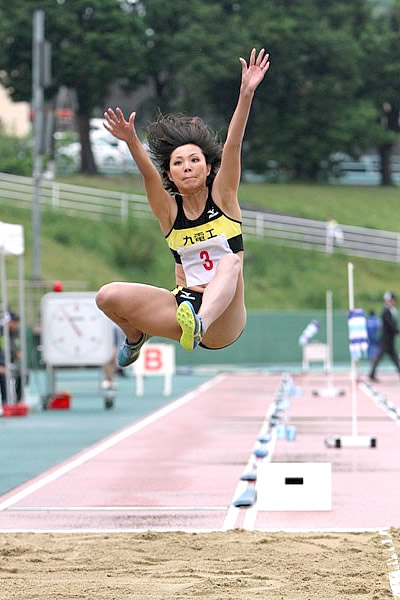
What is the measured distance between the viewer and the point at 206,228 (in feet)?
29.2

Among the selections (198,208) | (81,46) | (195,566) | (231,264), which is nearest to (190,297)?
(231,264)

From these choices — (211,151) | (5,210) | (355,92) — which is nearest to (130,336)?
(211,151)

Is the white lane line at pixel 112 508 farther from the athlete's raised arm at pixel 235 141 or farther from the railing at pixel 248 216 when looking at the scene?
the railing at pixel 248 216

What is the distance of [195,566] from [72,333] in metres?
14.4

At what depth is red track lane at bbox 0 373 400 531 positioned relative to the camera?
10922mm

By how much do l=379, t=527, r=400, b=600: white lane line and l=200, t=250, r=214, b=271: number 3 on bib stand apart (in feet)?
6.63

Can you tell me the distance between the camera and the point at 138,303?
8492 mm

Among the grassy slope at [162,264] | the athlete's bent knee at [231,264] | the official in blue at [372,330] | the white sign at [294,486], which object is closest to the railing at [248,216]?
the grassy slope at [162,264]

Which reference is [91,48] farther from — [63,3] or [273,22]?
[273,22]

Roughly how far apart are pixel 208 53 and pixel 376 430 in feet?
149

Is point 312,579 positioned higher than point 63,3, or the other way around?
point 63,3

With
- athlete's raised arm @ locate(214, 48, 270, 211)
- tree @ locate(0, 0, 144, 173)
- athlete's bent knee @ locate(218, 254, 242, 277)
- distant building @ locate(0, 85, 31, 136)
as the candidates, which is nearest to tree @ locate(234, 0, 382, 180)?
tree @ locate(0, 0, 144, 173)

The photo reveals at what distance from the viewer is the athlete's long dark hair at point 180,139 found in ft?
29.7

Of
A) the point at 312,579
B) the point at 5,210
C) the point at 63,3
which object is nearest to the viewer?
the point at 312,579
